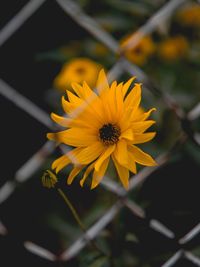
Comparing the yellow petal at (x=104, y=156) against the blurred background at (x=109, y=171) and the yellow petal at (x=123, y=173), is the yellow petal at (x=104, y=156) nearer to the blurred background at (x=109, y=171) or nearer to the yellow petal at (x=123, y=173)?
the yellow petal at (x=123, y=173)

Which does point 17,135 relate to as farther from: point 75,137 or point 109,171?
point 75,137

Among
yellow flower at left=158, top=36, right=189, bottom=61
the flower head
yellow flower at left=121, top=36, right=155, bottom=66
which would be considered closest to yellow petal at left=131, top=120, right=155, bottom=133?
the flower head

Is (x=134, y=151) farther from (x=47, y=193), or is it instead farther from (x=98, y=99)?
(x=47, y=193)

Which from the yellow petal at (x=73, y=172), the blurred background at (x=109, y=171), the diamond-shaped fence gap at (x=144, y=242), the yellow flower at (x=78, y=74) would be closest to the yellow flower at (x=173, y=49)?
the blurred background at (x=109, y=171)

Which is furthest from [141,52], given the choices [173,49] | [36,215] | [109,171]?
[36,215]

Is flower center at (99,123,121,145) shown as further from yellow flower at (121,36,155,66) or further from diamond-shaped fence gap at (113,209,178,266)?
yellow flower at (121,36,155,66)

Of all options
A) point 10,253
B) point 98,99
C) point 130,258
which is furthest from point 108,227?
point 98,99
